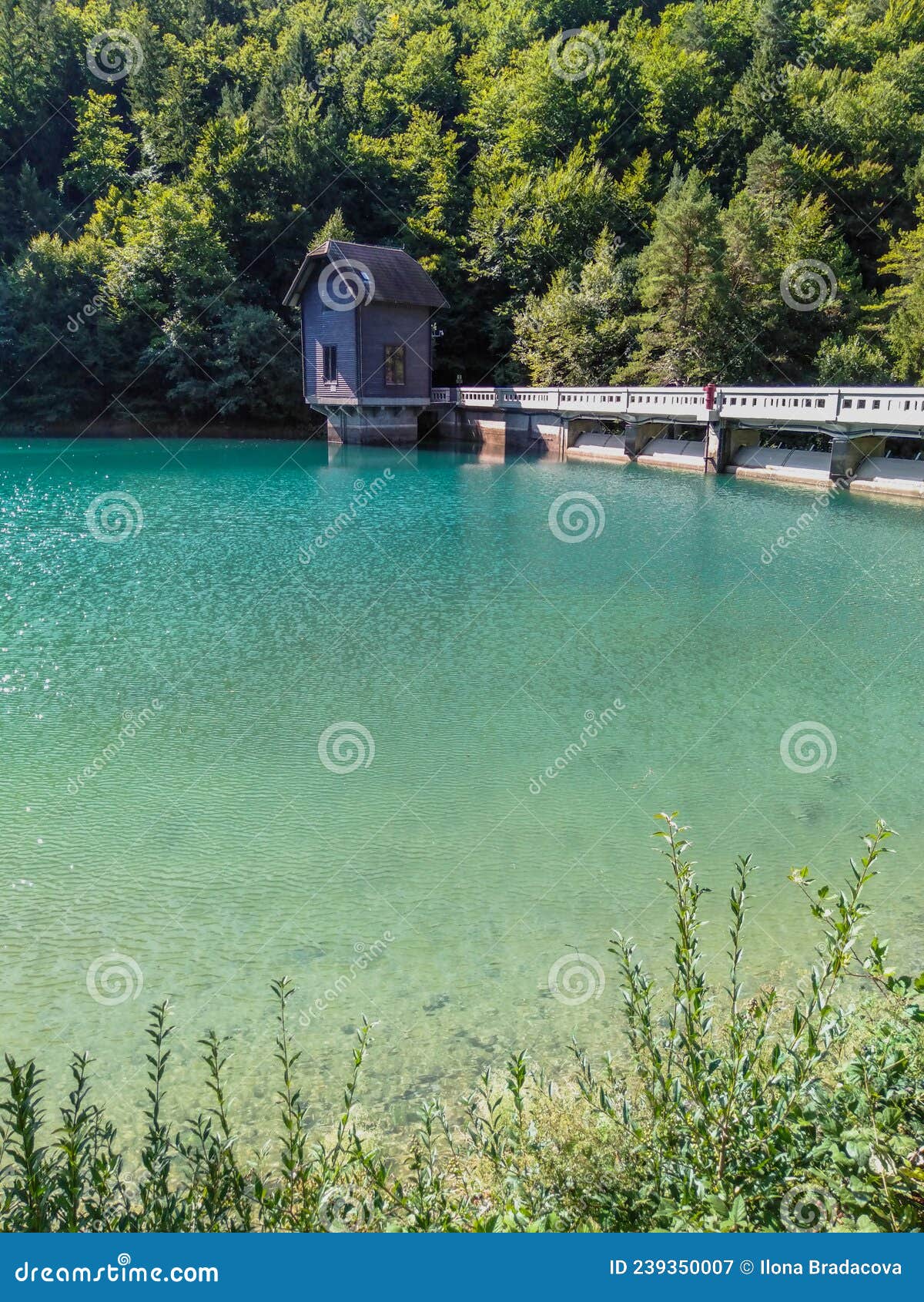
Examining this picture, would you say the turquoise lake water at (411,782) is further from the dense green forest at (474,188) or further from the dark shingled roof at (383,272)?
the dark shingled roof at (383,272)

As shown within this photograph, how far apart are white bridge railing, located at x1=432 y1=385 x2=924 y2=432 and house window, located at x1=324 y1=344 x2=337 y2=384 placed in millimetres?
6573

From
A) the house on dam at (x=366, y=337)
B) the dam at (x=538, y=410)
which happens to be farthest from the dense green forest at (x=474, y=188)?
the house on dam at (x=366, y=337)

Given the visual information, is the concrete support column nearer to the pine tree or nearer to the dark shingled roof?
the pine tree

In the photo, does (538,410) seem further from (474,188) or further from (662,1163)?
(662,1163)

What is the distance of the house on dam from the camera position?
Result: 34.5 metres

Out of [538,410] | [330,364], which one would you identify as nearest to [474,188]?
[330,364]

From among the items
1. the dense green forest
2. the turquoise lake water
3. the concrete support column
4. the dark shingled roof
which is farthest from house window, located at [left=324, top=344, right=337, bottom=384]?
the turquoise lake water

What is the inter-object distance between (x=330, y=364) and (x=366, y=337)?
1.81 meters

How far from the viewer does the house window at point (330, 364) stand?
3553 cm

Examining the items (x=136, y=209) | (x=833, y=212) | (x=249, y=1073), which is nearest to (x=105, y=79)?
(x=136, y=209)

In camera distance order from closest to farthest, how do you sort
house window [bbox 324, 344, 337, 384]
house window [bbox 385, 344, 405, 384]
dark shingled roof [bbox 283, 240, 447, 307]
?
1. dark shingled roof [bbox 283, 240, 447, 307]
2. house window [bbox 324, 344, 337, 384]
3. house window [bbox 385, 344, 405, 384]

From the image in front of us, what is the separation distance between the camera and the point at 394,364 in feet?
119

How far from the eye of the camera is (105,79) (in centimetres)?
5075

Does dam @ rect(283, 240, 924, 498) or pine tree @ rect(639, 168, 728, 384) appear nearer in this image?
dam @ rect(283, 240, 924, 498)
